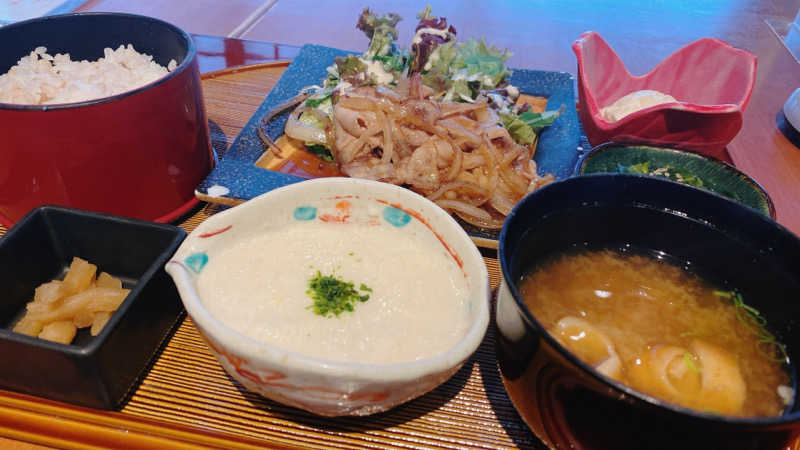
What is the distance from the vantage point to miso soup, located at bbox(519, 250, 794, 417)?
0.98 metres

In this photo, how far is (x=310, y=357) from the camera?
3.18 feet

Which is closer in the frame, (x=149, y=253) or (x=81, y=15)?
(x=149, y=253)

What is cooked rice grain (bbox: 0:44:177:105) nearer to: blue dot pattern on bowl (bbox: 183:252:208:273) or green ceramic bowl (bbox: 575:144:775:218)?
blue dot pattern on bowl (bbox: 183:252:208:273)

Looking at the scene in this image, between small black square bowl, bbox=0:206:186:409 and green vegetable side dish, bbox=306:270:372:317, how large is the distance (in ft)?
1.29

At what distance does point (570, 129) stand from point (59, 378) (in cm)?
210

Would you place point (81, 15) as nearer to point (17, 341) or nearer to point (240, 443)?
point (17, 341)

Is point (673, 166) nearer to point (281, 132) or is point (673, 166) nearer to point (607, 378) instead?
point (607, 378)

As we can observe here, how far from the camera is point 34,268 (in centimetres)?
142

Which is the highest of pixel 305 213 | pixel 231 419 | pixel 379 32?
pixel 379 32

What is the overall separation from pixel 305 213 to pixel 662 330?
3.14ft

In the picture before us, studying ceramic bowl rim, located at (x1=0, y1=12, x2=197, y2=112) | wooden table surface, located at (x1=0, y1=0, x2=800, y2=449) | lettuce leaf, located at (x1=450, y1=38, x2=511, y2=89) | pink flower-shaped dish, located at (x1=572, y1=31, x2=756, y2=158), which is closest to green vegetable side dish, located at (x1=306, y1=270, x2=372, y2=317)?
ceramic bowl rim, located at (x1=0, y1=12, x2=197, y2=112)

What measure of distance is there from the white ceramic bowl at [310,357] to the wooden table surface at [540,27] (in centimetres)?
170

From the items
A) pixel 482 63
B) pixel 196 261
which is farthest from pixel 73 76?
pixel 482 63

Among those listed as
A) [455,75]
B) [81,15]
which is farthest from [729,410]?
[81,15]
